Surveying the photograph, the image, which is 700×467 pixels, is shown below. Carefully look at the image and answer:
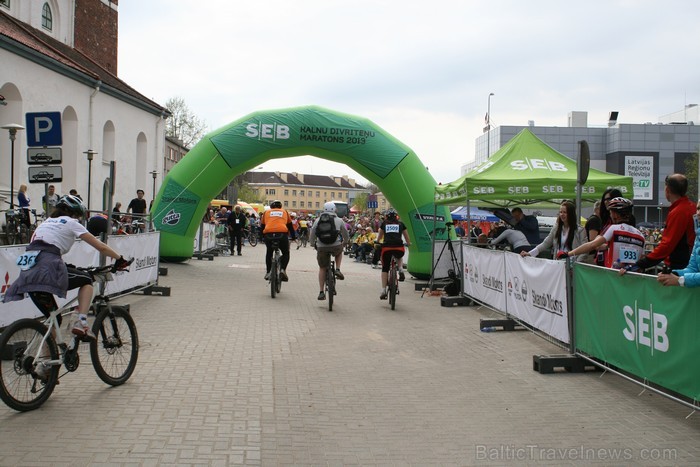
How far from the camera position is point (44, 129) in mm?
9297

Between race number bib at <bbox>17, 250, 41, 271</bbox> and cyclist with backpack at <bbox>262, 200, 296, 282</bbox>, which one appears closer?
race number bib at <bbox>17, 250, 41, 271</bbox>

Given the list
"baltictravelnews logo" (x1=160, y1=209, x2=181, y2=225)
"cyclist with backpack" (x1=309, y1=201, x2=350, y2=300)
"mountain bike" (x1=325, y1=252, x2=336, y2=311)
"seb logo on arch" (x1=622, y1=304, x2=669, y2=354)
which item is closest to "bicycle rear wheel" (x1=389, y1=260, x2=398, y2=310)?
"cyclist with backpack" (x1=309, y1=201, x2=350, y2=300)

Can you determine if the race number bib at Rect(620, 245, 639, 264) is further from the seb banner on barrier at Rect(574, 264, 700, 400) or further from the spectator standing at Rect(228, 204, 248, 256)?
the spectator standing at Rect(228, 204, 248, 256)

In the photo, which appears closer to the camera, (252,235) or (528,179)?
(528,179)

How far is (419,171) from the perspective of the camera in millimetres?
17359

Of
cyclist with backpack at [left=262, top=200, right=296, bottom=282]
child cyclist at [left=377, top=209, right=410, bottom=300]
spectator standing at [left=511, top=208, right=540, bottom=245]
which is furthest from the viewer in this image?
cyclist with backpack at [left=262, top=200, right=296, bottom=282]

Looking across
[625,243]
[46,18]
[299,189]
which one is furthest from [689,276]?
[299,189]

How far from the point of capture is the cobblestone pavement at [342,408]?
4.41 meters

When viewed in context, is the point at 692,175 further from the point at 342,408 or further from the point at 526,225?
the point at 342,408

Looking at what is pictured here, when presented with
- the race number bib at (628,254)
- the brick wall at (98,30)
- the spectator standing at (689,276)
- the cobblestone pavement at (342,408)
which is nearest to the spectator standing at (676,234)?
the race number bib at (628,254)

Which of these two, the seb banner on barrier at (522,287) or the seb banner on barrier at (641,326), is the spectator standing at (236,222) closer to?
the seb banner on barrier at (522,287)

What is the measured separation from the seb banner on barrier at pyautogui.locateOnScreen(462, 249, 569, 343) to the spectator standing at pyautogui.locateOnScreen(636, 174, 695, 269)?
1.45 metres

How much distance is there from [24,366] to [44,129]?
5317 millimetres

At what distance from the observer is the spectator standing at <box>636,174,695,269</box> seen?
5867mm
